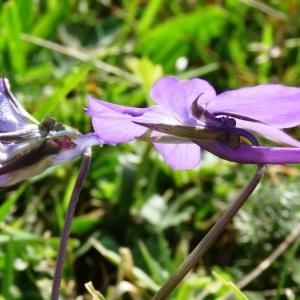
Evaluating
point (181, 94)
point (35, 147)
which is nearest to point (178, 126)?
point (181, 94)

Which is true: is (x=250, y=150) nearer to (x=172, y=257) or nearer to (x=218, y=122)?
(x=218, y=122)

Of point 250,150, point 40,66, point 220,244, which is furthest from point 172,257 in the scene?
point 250,150

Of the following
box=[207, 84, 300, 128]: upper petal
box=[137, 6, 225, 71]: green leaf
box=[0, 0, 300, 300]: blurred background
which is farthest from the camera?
box=[137, 6, 225, 71]: green leaf

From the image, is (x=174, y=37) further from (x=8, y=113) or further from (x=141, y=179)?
(x=8, y=113)

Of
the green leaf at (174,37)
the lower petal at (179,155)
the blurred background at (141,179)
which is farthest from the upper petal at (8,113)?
the green leaf at (174,37)

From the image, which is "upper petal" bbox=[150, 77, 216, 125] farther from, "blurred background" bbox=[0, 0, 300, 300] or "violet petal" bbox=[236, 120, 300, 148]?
"blurred background" bbox=[0, 0, 300, 300]

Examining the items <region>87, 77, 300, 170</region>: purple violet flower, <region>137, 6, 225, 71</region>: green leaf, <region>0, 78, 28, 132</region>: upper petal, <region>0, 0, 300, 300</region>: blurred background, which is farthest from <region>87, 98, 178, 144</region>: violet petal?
<region>137, 6, 225, 71</region>: green leaf
